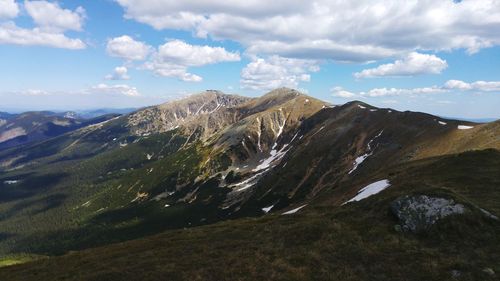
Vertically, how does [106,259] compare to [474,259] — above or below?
below

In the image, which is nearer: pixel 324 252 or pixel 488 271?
pixel 488 271

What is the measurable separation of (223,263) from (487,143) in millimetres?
112087

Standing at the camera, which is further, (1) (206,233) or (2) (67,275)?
(1) (206,233)

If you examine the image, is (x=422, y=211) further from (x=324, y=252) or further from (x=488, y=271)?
(x=324, y=252)

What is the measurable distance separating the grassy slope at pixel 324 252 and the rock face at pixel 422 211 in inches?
35.3

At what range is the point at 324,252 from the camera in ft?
124

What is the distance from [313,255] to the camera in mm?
37062

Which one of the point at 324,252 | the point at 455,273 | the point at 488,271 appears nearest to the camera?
the point at 488,271

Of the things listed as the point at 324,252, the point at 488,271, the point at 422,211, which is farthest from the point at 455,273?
the point at 324,252

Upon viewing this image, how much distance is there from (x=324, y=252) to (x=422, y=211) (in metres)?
11.9

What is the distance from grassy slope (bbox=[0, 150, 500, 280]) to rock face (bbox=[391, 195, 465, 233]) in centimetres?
90

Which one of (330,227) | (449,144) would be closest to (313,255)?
(330,227)

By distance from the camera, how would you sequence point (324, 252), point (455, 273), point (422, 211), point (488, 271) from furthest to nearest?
1. point (422, 211)
2. point (324, 252)
3. point (455, 273)
4. point (488, 271)

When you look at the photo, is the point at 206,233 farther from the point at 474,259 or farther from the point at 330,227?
the point at 474,259
